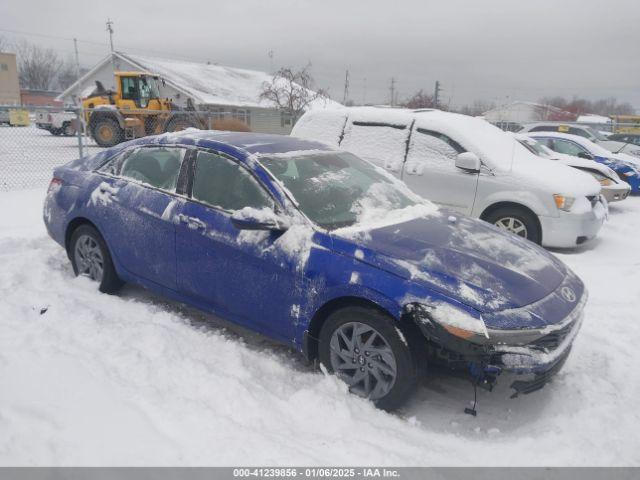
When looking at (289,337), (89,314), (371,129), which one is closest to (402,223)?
(289,337)

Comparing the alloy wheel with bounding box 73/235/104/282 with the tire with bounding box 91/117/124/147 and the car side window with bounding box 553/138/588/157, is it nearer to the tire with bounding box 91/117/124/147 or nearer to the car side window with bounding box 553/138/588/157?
the car side window with bounding box 553/138/588/157

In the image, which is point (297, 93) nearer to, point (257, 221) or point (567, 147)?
point (567, 147)

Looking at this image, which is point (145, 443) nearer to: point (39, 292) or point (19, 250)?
point (39, 292)

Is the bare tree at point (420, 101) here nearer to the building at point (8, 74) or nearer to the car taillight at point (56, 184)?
the car taillight at point (56, 184)

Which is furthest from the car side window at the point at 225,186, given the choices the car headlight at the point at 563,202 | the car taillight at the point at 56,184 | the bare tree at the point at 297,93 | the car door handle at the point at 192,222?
the bare tree at the point at 297,93

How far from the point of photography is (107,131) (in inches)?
712

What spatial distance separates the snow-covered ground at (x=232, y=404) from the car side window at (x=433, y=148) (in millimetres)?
3105

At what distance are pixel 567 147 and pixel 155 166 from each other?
1039 cm

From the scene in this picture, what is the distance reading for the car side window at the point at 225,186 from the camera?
11.4ft

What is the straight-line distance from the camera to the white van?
20.4ft

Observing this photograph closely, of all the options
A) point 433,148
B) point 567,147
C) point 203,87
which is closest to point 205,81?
point 203,87

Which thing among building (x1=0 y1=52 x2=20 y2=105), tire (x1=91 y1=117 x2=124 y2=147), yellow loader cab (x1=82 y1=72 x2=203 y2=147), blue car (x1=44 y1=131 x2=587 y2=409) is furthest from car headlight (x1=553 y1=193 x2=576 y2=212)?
building (x1=0 y1=52 x2=20 y2=105)

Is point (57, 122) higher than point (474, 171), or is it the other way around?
point (57, 122)

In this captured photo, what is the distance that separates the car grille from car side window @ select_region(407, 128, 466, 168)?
4073 millimetres
